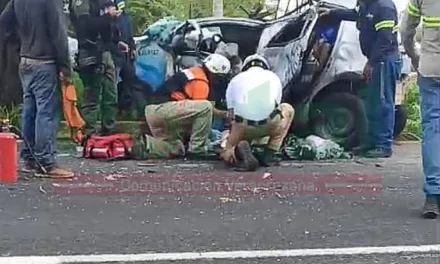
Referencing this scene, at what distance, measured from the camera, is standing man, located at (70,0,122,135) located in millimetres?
10148

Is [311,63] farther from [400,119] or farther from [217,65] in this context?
[400,119]

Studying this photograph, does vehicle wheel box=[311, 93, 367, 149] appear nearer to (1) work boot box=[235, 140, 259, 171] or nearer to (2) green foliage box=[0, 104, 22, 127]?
(1) work boot box=[235, 140, 259, 171]

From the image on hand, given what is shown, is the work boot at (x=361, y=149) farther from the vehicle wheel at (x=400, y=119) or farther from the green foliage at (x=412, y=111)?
the green foliage at (x=412, y=111)

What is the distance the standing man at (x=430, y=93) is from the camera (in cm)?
620

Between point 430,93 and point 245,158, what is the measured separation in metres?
2.60

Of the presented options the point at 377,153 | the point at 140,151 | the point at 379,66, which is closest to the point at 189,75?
the point at 140,151

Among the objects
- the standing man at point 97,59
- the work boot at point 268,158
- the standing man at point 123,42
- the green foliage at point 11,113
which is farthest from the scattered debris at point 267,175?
the green foliage at point 11,113

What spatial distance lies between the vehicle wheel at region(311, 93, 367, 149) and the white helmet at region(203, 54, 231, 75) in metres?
1.30

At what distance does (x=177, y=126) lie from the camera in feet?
30.5

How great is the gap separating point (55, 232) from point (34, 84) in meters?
2.42

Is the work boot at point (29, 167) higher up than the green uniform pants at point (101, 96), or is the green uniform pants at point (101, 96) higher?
the green uniform pants at point (101, 96)

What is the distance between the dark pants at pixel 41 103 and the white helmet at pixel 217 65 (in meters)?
2.08

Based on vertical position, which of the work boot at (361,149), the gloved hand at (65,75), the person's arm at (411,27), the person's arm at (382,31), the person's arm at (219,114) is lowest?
the work boot at (361,149)

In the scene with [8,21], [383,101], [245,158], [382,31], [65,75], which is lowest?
[245,158]
